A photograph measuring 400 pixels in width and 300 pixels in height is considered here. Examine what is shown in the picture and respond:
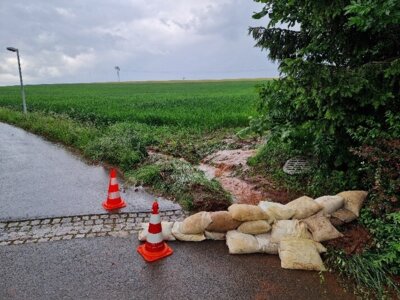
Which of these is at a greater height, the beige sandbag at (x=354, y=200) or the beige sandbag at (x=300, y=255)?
the beige sandbag at (x=354, y=200)

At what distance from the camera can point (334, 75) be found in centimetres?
513

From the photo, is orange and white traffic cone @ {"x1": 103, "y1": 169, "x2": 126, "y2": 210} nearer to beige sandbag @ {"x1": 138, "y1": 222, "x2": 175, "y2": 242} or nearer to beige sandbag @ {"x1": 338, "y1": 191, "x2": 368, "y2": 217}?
beige sandbag @ {"x1": 138, "y1": 222, "x2": 175, "y2": 242}

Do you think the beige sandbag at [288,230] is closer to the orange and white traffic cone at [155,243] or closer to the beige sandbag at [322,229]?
the beige sandbag at [322,229]

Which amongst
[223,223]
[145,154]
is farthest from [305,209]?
[145,154]

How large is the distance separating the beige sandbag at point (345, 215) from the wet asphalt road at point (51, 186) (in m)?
2.74

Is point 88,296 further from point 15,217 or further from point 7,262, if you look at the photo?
point 15,217

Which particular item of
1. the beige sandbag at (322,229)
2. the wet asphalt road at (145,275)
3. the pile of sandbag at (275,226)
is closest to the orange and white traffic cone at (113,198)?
the pile of sandbag at (275,226)

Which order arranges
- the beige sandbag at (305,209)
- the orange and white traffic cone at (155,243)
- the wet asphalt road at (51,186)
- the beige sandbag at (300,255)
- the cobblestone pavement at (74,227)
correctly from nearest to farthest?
the beige sandbag at (300,255)
the orange and white traffic cone at (155,243)
the beige sandbag at (305,209)
the cobblestone pavement at (74,227)
the wet asphalt road at (51,186)

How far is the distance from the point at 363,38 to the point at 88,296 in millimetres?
5412

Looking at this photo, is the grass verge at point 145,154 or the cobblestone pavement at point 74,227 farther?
the grass verge at point 145,154

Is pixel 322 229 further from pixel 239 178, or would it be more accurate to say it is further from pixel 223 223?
pixel 239 178

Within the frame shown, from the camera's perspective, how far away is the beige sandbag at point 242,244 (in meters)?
4.94

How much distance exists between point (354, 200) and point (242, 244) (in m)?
1.86

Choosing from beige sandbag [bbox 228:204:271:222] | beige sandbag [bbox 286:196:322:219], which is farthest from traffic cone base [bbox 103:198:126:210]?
beige sandbag [bbox 286:196:322:219]
